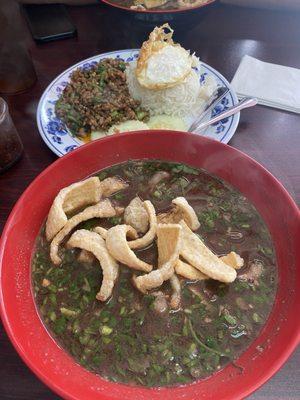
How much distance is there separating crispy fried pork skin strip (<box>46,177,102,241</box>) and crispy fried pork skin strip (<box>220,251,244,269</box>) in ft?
1.69

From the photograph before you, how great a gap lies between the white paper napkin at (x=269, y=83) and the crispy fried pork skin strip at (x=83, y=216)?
121 centimetres

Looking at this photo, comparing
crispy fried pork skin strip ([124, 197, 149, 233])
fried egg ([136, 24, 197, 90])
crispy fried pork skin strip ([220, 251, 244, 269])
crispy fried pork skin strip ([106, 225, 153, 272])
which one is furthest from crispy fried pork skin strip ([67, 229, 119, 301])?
fried egg ([136, 24, 197, 90])

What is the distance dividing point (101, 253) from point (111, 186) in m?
0.34

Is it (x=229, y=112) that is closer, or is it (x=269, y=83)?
(x=229, y=112)

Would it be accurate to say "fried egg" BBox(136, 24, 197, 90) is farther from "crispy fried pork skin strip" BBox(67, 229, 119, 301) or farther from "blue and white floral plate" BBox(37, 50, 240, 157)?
"crispy fried pork skin strip" BBox(67, 229, 119, 301)

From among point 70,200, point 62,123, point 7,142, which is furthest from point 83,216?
point 62,123

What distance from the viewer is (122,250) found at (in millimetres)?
1188

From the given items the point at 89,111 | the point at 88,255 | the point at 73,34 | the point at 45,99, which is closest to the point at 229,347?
the point at 88,255

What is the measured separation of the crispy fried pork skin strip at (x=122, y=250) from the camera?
119cm

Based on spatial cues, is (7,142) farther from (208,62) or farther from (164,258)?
(208,62)

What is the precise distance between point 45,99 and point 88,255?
1.16 m

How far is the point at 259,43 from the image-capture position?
2.51m

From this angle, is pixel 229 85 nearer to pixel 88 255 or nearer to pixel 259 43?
pixel 259 43

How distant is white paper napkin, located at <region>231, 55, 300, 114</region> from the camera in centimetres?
211
